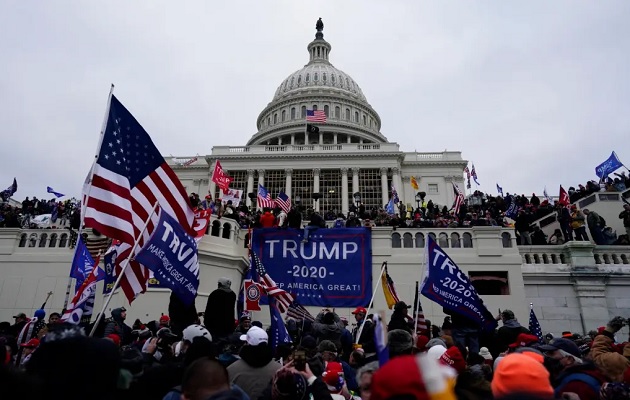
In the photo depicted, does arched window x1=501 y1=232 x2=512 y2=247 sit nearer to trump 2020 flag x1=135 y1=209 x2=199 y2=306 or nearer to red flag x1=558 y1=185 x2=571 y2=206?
red flag x1=558 y1=185 x2=571 y2=206

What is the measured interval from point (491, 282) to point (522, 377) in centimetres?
1720

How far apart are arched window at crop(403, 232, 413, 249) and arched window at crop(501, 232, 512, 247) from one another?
3.79m

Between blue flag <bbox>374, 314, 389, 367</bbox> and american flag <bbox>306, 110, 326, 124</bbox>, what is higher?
american flag <bbox>306, 110, 326, 124</bbox>

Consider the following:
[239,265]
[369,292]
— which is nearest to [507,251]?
[369,292]

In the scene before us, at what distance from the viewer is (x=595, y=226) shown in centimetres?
2145

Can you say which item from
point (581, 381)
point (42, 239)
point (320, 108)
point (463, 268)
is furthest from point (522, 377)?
point (320, 108)

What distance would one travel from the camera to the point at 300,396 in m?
Answer: 4.32

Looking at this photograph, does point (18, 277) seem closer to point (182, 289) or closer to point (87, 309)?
point (87, 309)

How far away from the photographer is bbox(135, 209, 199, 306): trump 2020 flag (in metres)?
7.06

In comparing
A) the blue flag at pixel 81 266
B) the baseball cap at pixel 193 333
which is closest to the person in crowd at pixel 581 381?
the baseball cap at pixel 193 333

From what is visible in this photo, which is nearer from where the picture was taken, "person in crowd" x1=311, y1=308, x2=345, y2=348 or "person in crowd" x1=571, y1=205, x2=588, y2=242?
"person in crowd" x1=311, y1=308, x2=345, y2=348

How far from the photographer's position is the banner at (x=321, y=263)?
56.4ft

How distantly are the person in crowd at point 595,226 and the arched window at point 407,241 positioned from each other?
29.4ft

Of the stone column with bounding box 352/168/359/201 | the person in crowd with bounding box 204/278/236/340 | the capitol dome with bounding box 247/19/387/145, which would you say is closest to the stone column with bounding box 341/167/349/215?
the stone column with bounding box 352/168/359/201
